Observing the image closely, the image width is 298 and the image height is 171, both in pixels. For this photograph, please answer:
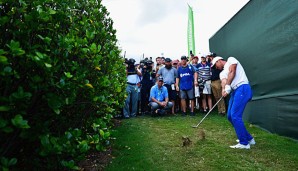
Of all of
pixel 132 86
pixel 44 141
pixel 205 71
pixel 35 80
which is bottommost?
pixel 44 141

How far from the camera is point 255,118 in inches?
287

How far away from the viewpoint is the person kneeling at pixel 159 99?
9586 millimetres

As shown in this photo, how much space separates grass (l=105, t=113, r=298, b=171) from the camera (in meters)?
4.09

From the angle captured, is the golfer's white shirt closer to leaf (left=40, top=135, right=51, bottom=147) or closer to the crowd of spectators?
the crowd of spectators

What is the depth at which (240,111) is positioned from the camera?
17.3ft

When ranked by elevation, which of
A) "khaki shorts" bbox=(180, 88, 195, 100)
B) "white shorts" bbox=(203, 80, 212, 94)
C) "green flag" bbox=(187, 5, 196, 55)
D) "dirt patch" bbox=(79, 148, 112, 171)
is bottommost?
"dirt patch" bbox=(79, 148, 112, 171)

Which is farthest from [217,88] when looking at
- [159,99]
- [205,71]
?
[159,99]

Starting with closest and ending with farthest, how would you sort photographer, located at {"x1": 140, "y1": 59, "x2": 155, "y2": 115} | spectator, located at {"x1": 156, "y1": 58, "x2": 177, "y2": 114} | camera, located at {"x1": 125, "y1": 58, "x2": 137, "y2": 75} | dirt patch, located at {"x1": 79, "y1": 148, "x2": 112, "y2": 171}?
dirt patch, located at {"x1": 79, "y1": 148, "x2": 112, "y2": 171} → camera, located at {"x1": 125, "y1": 58, "x2": 137, "y2": 75} → spectator, located at {"x1": 156, "y1": 58, "x2": 177, "y2": 114} → photographer, located at {"x1": 140, "y1": 59, "x2": 155, "y2": 115}

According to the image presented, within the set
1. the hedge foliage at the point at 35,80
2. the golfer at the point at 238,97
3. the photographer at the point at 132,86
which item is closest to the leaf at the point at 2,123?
the hedge foliage at the point at 35,80

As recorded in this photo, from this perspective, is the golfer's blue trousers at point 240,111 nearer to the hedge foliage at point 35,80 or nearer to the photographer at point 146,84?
the hedge foliage at point 35,80

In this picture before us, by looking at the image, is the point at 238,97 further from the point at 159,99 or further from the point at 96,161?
the point at 159,99

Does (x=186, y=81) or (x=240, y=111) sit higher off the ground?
(x=186, y=81)

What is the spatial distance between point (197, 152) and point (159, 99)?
16.5 feet

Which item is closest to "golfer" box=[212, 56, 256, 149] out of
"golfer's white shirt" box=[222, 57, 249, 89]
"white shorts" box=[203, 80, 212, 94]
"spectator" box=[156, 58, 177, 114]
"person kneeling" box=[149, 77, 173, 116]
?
"golfer's white shirt" box=[222, 57, 249, 89]
